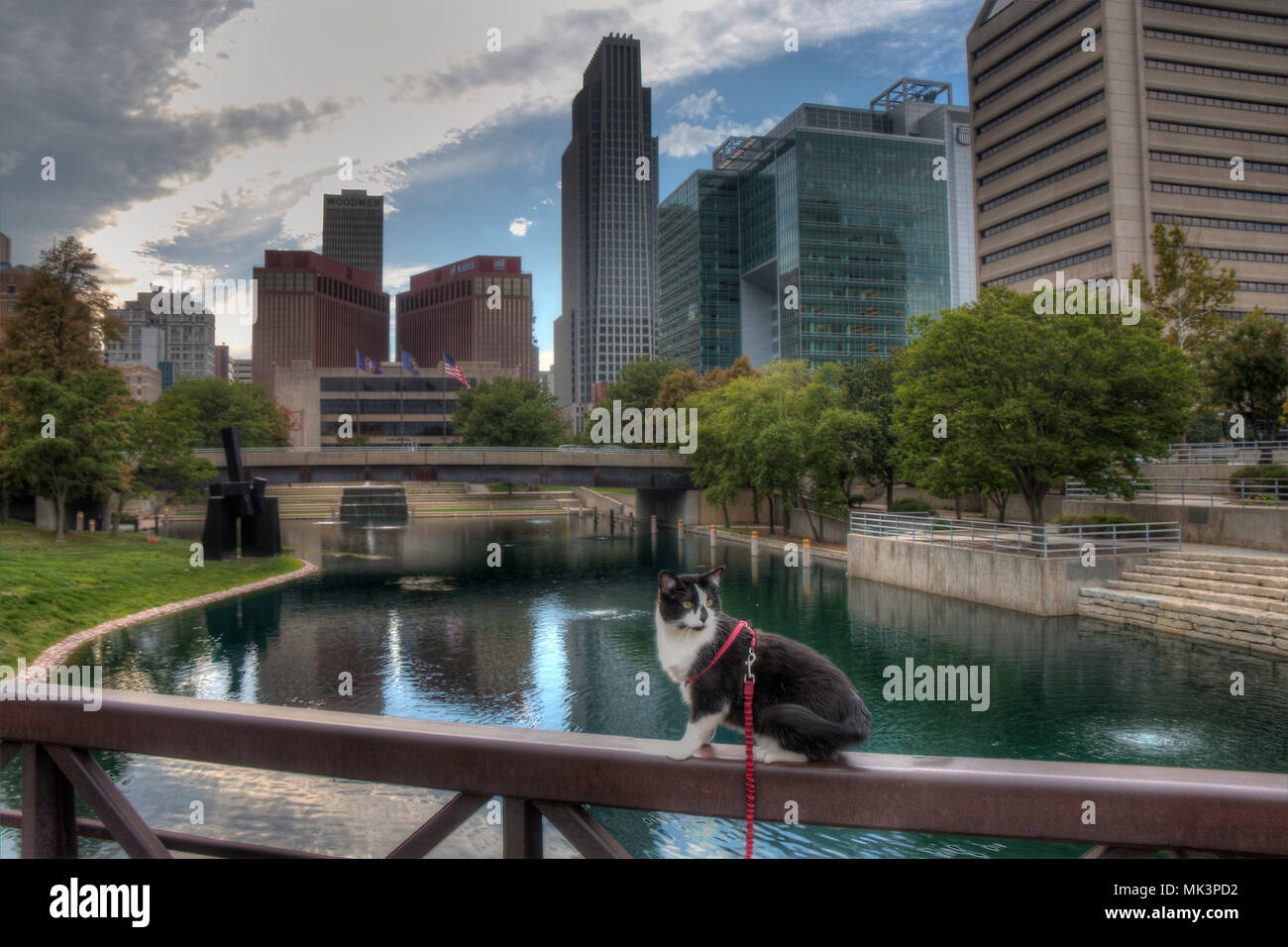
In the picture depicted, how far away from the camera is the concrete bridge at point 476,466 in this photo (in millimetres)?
54719

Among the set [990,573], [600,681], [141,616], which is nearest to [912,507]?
[990,573]

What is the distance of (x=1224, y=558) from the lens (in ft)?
86.7

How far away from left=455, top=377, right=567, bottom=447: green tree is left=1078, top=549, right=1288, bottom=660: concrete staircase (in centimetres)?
6976

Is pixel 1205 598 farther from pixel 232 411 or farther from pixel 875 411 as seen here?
pixel 232 411

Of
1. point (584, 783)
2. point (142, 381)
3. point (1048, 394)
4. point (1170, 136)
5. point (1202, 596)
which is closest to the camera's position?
point (584, 783)

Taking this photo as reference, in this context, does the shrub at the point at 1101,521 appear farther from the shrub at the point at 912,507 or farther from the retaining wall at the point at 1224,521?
the shrub at the point at 912,507

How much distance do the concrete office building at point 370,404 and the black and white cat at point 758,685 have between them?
13012 cm

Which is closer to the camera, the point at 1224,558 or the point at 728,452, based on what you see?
the point at 1224,558

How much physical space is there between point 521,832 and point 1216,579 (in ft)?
95.3

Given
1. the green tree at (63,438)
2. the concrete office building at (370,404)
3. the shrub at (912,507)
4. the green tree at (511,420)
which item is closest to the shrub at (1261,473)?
the shrub at (912,507)

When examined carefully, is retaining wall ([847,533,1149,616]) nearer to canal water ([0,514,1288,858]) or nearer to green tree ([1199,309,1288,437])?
canal water ([0,514,1288,858])

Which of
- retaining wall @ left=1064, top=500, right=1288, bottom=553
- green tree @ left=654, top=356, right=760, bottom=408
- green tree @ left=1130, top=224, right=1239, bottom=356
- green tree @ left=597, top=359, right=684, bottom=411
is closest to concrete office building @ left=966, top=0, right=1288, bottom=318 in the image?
green tree @ left=1130, top=224, right=1239, bottom=356
